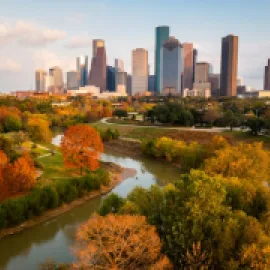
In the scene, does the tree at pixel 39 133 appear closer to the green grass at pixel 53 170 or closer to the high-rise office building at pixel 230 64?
the green grass at pixel 53 170

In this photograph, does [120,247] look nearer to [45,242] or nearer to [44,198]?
[45,242]

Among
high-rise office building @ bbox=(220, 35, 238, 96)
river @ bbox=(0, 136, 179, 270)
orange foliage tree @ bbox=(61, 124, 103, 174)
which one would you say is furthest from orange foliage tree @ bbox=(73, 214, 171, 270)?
high-rise office building @ bbox=(220, 35, 238, 96)

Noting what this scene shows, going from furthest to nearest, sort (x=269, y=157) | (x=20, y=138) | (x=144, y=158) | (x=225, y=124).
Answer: (x=225, y=124) < (x=144, y=158) < (x=20, y=138) < (x=269, y=157)

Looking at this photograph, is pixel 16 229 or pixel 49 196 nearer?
pixel 16 229

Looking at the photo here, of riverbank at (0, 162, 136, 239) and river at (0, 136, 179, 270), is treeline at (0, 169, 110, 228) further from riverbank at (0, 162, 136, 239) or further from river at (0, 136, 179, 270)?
→ river at (0, 136, 179, 270)

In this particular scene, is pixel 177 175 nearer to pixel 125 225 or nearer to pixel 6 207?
pixel 6 207

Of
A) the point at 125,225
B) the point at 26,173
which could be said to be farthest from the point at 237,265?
the point at 26,173
